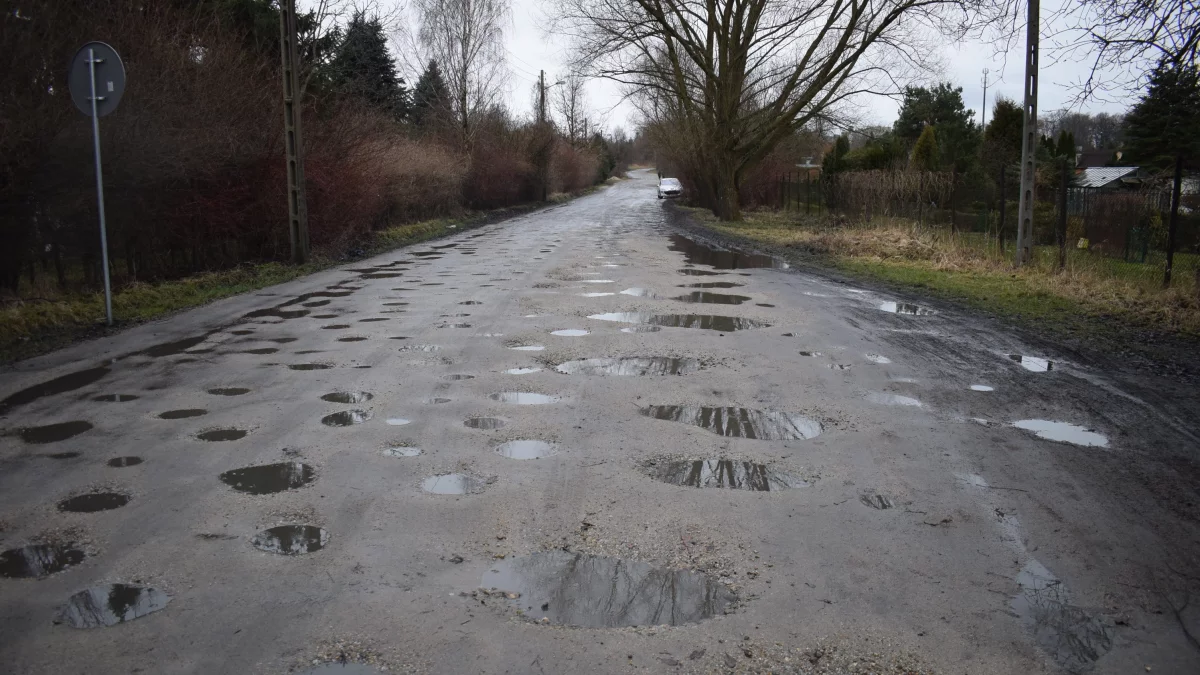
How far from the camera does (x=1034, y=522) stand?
14.1ft

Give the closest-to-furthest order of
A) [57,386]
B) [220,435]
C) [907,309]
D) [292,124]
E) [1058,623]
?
[1058,623] → [220,435] → [57,386] → [907,309] → [292,124]

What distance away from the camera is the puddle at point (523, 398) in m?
6.52

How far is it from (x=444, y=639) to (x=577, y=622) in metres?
0.51

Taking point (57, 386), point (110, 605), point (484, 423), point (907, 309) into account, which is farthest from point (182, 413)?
point (907, 309)

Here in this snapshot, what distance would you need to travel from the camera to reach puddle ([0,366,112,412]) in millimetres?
6628

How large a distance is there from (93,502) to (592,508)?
2.62 m

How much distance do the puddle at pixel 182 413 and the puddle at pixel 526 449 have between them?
7.98ft

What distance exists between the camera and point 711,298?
484 inches

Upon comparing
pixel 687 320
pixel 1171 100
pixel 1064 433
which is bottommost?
pixel 1064 433

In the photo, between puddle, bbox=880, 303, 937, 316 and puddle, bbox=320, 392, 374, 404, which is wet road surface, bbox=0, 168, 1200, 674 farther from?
puddle, bbox=880, 303, 937, 316

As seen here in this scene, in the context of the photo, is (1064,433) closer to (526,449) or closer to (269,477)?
(526,449)

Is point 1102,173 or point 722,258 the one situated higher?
point 1102,173

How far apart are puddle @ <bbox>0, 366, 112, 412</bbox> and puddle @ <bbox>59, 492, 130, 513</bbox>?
8.09ft

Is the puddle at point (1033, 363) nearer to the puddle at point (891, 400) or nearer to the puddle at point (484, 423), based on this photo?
the puddle at point (891, 400)
